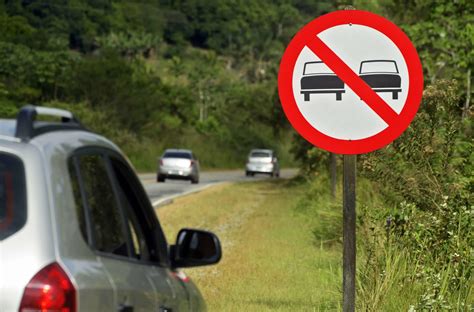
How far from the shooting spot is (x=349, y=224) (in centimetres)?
733

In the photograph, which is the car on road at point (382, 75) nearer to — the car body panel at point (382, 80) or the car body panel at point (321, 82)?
the car body panel at point (382, 80)

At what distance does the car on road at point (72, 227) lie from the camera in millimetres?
3863

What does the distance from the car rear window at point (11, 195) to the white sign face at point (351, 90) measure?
3381 millimetres

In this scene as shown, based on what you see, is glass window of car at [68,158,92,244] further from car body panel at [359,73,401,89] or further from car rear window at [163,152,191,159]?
car rear window at [163,152,191,159]

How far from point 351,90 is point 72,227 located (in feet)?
11.4

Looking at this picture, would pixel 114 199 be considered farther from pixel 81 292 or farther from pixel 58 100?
pixel 58 100

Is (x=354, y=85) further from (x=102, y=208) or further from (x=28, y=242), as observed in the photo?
(x=28, y=242)

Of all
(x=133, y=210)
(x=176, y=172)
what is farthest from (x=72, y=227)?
(x=176, y=172)

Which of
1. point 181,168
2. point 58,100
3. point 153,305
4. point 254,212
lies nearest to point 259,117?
point 58,100

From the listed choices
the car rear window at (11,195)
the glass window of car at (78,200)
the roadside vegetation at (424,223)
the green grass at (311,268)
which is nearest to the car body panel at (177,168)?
the green grass at (311,268)

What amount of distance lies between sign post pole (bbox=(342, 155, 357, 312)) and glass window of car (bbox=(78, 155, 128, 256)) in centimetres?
268

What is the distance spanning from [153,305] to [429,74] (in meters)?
15.8

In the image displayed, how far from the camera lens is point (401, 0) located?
26.1m

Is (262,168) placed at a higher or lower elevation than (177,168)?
lower
